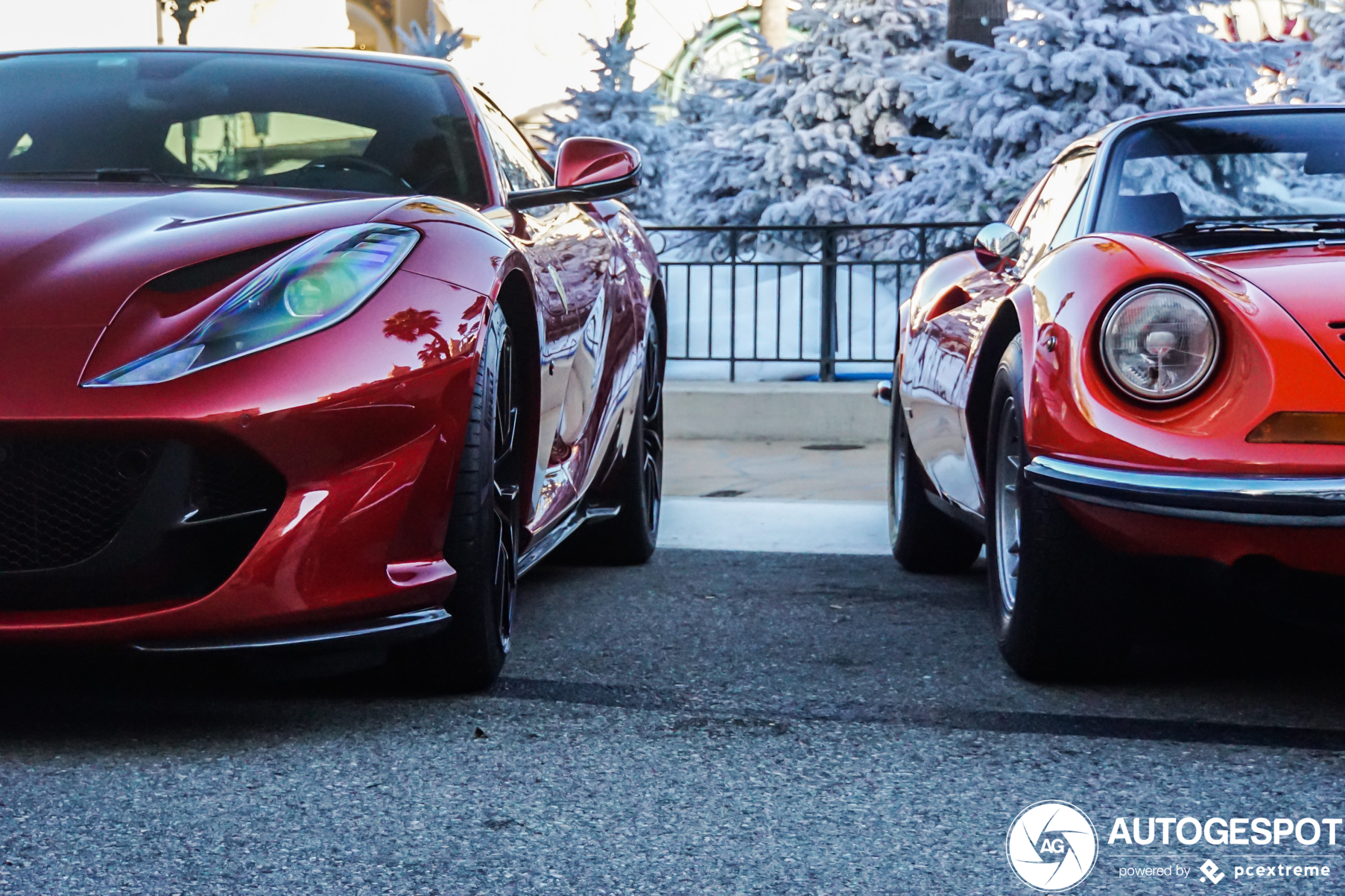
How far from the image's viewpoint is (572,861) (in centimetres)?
207

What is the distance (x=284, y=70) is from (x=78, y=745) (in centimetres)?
178

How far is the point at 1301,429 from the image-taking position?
249cm

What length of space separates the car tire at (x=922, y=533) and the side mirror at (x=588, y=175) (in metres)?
1.17

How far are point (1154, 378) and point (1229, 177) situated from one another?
1125mm

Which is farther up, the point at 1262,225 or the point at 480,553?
the point at 1262,225

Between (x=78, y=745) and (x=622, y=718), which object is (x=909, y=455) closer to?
(x=622, y=718)

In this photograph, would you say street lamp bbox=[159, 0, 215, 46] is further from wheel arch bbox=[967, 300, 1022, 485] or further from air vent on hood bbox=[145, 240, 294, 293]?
air vent on hood bbox=[145, 240, 294, 293]

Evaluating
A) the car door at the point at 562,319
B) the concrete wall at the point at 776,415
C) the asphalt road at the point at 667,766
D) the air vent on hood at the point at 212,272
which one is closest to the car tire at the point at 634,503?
the car door at the point at 562,319

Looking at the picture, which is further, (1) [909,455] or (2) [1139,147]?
(1) [909,455]

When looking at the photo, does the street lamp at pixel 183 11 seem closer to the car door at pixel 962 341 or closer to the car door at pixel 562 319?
the car door at pixel 562 319

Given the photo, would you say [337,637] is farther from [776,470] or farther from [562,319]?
[776,470]

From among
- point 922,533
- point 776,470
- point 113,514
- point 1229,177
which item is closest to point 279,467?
point 113,514

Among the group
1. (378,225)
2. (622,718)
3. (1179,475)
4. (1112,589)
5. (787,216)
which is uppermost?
(378,225)

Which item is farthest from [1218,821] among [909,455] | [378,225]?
[909,455]
